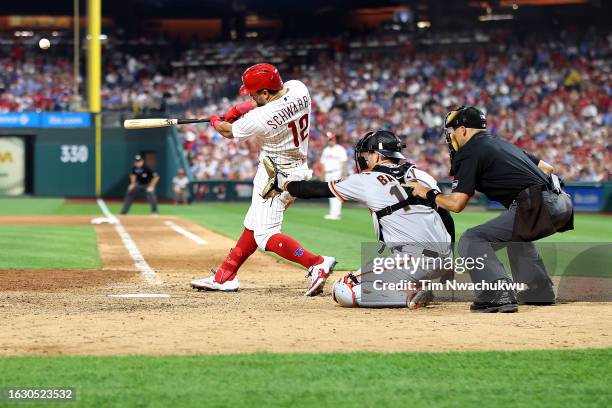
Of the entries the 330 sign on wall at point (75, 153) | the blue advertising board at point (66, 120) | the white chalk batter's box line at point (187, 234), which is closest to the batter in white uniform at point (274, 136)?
the white chalk batter's box line at point (187, 234)

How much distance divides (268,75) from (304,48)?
110 feet

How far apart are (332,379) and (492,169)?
301cm

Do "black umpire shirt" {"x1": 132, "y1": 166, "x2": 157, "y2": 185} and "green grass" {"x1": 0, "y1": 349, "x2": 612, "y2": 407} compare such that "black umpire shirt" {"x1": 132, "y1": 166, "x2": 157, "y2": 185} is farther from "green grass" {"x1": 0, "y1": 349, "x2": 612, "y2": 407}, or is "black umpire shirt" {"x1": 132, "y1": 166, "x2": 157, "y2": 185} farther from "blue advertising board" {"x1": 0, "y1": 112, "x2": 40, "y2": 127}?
"green grass" {"x1": 0, "y1": 349, "x2": 612, "y2": 407}

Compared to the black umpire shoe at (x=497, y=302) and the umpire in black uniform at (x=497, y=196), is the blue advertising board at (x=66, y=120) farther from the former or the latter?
the black umpire shoe at (x=497, y=302)

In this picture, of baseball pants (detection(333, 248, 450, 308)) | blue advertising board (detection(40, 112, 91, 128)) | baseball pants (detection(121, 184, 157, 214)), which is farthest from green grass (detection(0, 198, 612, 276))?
blue advertising board (detection(40, 112, 91, 128))

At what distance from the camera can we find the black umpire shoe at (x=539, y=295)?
7.65 metres

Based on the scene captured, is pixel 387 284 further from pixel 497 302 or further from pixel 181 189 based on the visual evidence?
pixel 181 189

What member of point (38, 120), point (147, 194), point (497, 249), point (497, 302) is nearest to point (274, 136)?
point (497, 249)

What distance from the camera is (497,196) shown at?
24.4 feet

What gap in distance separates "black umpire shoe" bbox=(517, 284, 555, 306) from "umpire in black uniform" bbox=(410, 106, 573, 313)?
0.35 meters

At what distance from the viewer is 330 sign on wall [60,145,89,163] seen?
1492 inches

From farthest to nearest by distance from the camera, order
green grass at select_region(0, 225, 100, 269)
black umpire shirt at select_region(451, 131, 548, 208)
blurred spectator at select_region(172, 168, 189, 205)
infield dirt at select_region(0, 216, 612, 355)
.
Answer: blurred spectator at select_region(172, 168, 189, 205), green grass at select_region(0, 225, 100, 269), black umpire shirt at select_region(451, 131, 548, 208), infield dirt at select_region(0, 216, 612, 355)

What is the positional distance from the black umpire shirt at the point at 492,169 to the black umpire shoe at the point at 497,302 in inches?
28.1

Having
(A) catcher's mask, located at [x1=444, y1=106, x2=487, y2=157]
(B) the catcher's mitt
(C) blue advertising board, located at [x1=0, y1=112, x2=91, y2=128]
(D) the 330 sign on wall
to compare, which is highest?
(C) blue advertising board, located at [x1=0, y1=112, x2=91, y2=128]
